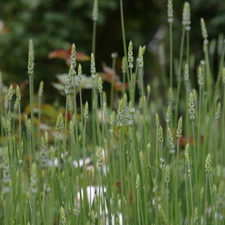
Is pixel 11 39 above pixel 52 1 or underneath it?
underneath

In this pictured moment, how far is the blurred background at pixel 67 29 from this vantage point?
4105 mm

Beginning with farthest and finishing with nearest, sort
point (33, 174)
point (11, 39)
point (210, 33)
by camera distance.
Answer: point (210, 33) < point (11, 39) < point (33, 174)

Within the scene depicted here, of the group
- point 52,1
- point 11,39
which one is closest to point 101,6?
point 52,1

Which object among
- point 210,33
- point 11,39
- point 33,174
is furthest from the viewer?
point 210,33

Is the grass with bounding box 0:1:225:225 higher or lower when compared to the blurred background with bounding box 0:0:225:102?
lower

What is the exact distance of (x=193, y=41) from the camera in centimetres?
498

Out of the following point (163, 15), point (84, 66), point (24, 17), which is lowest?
point (84, 66)

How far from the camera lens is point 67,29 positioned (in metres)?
4.19

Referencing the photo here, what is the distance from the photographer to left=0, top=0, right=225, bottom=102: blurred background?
13.5ft

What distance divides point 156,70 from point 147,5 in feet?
2.51

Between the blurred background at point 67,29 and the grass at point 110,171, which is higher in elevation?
the blurred background at point 67,29

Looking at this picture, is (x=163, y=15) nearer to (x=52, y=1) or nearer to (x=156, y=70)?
(x=156, y=70)

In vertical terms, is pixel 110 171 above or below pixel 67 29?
below

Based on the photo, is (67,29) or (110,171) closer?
(110,171)
